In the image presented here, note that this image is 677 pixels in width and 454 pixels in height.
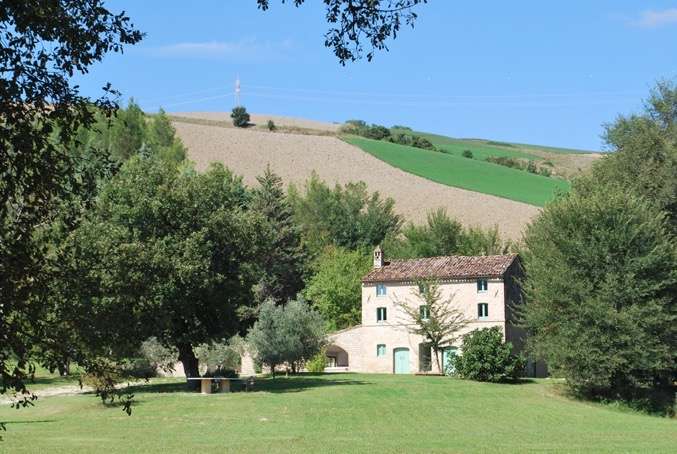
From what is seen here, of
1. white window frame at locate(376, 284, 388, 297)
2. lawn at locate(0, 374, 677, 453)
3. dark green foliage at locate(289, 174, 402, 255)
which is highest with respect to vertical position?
dark green foliage at locate(289, 174, 402, 255)

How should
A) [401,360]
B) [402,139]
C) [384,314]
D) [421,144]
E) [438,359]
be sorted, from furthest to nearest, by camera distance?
[402,139], [421,144], [384,314], [401,360], [438,359]

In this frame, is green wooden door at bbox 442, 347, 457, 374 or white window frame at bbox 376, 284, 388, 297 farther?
white window frame at bbox 376, 284, 388, 297

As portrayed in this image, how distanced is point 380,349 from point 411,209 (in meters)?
36.7

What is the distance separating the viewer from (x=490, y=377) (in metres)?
54.2

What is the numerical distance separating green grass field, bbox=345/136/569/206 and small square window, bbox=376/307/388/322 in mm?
38043

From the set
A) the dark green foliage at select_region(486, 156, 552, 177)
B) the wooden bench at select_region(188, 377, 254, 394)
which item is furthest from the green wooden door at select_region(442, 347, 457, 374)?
the dark green foliage at select_region(486, 156, 552, 177)

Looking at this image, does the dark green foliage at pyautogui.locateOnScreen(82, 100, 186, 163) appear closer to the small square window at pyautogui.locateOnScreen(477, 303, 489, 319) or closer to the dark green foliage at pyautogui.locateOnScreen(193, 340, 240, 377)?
the dark green foliage at pyautogui.locateOnScreen(193, 340, 240, 377)

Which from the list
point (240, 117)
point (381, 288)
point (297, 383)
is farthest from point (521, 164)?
point (297, 383)

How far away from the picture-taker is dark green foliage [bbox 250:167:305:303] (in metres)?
82.1

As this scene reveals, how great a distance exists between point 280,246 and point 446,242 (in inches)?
610

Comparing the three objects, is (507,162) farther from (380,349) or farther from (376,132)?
(380,349)

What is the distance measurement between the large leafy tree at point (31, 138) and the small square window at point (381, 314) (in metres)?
56.0

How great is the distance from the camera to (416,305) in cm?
→ 6438

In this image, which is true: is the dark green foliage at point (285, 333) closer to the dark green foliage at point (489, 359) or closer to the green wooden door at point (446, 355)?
the green wooden door at point (446, 355)
